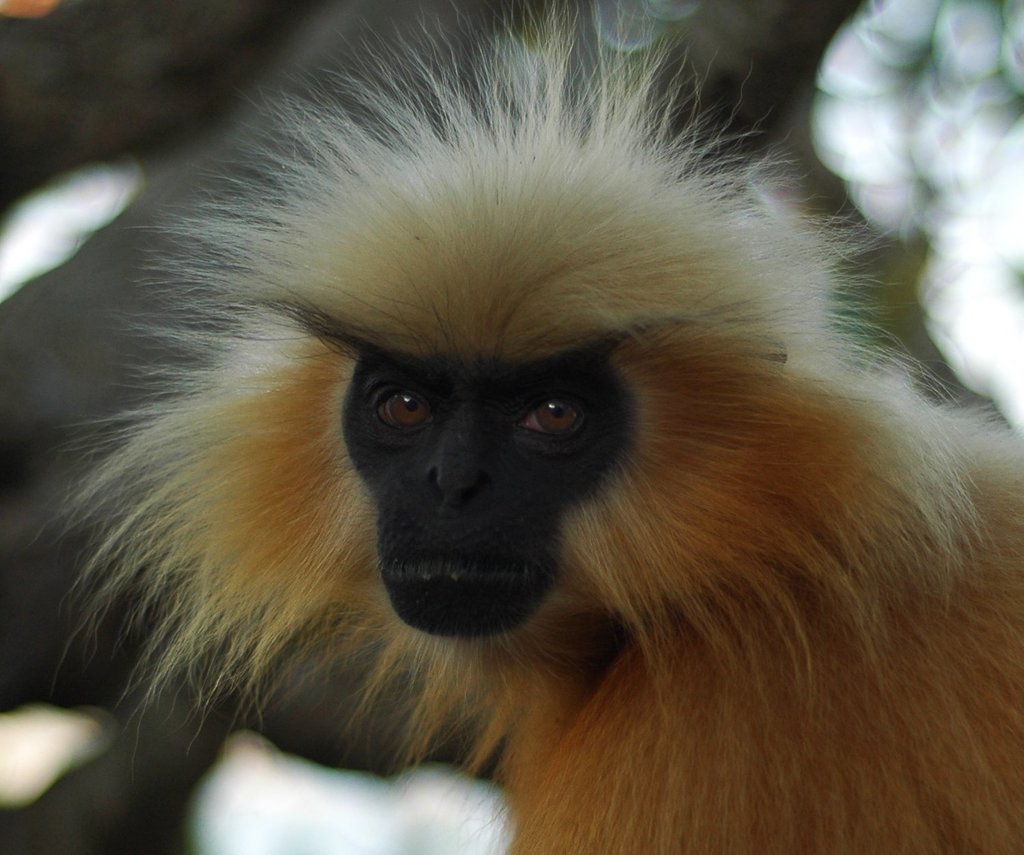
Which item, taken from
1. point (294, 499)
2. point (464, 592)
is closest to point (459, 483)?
point (464, 592)

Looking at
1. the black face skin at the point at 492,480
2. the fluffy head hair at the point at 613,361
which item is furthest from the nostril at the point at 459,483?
the fluffy head hair at the point at 613,361

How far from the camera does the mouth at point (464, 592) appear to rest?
88.7 inches

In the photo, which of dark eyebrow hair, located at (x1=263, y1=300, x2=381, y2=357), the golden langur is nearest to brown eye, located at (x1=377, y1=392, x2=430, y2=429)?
the golden langur

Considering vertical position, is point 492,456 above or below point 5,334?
above

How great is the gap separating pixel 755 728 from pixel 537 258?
94cm

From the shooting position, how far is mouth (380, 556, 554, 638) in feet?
7.39

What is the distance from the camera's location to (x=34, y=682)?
10.8 feet

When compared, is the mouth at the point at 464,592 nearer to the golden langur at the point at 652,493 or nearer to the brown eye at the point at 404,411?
the golden langur at the point at 652,493

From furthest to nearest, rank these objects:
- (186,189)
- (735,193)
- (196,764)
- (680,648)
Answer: (196,764) → (186,189) → (735,193) → (680,648)

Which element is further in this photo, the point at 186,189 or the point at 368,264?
the point at 186,189

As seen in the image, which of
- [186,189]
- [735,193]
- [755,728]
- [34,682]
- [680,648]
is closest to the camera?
[755,728]

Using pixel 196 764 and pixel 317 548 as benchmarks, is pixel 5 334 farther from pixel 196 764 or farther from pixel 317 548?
pixel 196 764

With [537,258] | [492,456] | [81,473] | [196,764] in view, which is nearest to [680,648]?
[492,456]

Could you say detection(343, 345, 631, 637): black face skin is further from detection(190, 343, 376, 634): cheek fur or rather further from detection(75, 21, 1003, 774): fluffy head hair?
detection(190, 343, 376, 634): cheek fur
